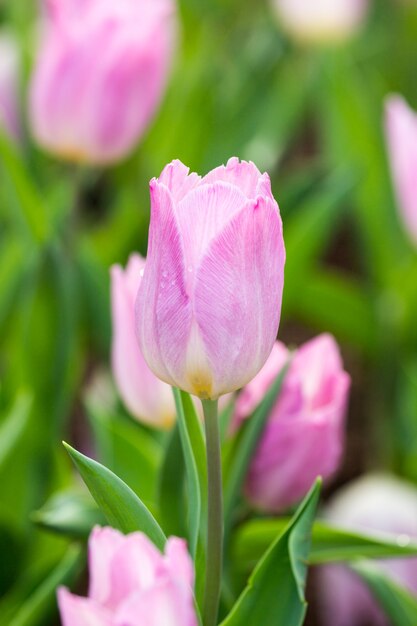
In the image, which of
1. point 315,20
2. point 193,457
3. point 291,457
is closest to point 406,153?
point 291,457

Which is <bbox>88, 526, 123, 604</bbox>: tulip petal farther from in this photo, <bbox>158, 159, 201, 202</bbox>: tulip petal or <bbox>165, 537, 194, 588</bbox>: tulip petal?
<bbox>158, 159, 201, 202</bbox>: tulip petal

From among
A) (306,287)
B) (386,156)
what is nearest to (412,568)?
(306,287)

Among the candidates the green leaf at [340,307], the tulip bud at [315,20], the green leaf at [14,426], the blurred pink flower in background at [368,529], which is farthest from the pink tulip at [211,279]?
the tulip bud at [315,20]


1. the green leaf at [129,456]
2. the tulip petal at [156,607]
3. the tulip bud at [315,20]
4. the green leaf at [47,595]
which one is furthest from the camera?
the tulip bud at [315,20]

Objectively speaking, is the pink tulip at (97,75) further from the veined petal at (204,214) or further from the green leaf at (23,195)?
the veined petal at (204,214)

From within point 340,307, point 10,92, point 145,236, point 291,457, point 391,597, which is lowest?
point 391,597

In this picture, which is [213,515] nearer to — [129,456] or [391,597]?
[391,597]

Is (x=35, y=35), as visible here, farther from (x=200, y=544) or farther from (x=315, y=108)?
(x=200, y=544)
